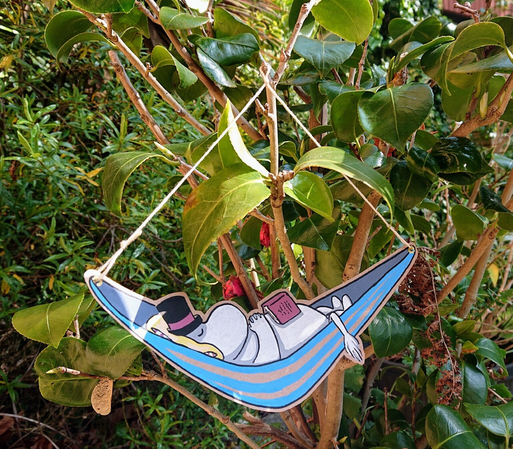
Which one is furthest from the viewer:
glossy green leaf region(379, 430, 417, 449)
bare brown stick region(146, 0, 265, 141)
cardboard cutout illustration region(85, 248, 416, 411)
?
glossy green leaf region(379, 430, 417, 449)

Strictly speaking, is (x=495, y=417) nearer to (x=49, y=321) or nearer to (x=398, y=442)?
(x=398, y=442)

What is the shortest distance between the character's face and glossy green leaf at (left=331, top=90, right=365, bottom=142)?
25 cm

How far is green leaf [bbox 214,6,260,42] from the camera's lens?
582 mm

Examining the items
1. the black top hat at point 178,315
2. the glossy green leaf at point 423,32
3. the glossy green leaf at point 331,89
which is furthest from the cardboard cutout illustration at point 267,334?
the glossy green leaf at point 423,32

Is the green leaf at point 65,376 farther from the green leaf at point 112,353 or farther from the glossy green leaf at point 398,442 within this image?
the glossy green leaf at point 398,442

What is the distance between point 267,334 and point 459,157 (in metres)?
0.32

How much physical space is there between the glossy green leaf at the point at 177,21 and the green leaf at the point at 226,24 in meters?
0.09

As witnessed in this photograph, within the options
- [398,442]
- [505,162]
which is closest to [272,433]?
[398,442]

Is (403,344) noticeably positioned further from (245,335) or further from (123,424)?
(123,424)

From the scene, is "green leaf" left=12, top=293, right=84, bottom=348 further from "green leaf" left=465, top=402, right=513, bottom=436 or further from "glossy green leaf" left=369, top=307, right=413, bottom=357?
"green leaf" left=465, top=402, right=513, bottom=436

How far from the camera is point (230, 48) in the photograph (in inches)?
21.8

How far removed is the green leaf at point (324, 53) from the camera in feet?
1.67

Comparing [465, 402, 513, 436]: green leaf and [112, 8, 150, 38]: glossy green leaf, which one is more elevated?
[112, 8, 150, 38]: glossy green leaf

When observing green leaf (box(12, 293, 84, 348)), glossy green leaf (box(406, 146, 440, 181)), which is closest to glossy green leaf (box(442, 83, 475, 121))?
glossy green leaf (box(406, 146, 440, 181))
